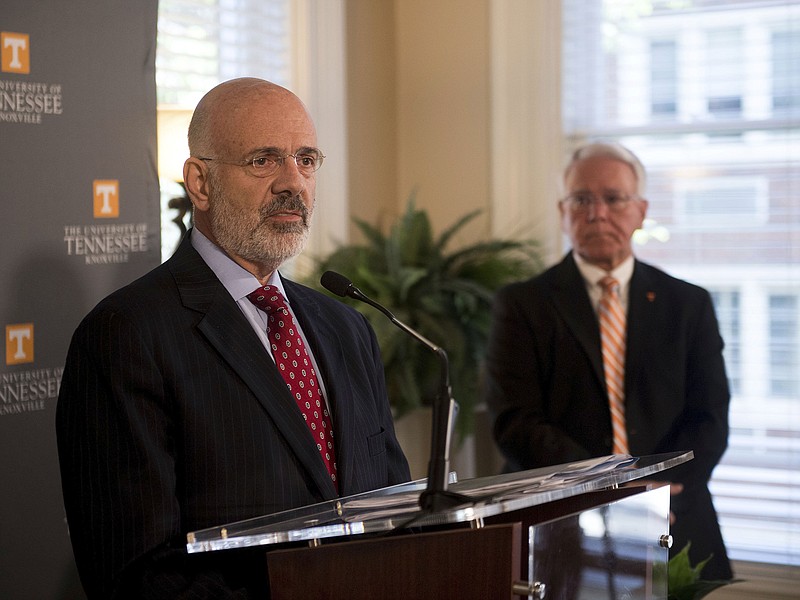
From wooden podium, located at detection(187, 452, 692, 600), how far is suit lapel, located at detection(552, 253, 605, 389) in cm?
143

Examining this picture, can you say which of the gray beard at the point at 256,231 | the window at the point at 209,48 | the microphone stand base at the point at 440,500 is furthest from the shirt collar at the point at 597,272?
the microphone stand base at the point at 440,500

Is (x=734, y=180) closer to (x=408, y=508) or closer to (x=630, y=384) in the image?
(x=630, y=384)

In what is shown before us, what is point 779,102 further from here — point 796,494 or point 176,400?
point 176,400

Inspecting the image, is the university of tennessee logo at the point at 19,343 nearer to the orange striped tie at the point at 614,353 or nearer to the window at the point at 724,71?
the orange striped tie at the point at 614,353

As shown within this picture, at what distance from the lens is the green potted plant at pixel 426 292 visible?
380cm

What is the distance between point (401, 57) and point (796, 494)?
8.45 ft

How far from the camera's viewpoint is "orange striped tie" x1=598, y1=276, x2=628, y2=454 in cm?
286

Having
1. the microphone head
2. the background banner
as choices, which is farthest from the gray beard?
the background banner

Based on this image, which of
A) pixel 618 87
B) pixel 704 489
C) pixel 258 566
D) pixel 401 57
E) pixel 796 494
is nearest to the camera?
pixel 258 566

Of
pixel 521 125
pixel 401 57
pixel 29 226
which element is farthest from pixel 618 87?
pixel 29 226

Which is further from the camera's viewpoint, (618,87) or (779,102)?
(618,87)

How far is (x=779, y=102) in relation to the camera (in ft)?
13.1

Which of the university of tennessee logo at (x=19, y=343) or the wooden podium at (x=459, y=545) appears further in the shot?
the university of tennessee logo at (x=19, y=343)

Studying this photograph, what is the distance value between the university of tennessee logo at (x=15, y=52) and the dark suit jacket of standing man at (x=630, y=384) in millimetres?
1521
